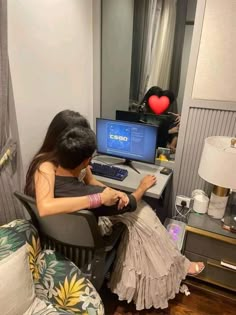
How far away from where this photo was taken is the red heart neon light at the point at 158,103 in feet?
6.40

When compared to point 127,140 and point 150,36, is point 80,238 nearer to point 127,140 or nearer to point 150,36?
point 127,140

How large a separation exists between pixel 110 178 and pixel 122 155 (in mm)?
271

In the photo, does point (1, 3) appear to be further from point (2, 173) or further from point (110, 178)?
point (110, 178)

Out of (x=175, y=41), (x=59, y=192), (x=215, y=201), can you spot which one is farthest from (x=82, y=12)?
(x=215, y=201)

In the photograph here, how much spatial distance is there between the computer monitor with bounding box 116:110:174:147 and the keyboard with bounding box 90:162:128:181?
0.43 m

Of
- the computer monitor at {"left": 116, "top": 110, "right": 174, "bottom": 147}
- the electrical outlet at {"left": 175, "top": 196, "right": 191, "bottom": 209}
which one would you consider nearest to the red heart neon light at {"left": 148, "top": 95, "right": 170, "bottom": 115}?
the computer monitor at {"left": 116, "top": 110, "right": 174, "bottom": 147}

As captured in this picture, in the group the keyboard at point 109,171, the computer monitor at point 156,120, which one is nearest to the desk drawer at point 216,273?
the keyboard at point 109,171

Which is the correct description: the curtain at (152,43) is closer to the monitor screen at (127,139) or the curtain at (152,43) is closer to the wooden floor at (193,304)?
the monitor screen at (127,139)

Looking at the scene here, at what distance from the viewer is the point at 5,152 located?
1.29 m

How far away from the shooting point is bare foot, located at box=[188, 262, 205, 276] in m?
1.52

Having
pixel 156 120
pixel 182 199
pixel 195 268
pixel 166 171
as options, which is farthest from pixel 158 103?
pixel 195 268

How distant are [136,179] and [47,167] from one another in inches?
30.1

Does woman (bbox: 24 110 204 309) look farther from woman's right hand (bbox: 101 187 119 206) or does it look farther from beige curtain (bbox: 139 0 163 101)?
beige curtain (bbox: 139 0 163 101)

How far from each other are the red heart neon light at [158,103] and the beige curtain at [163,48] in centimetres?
13
